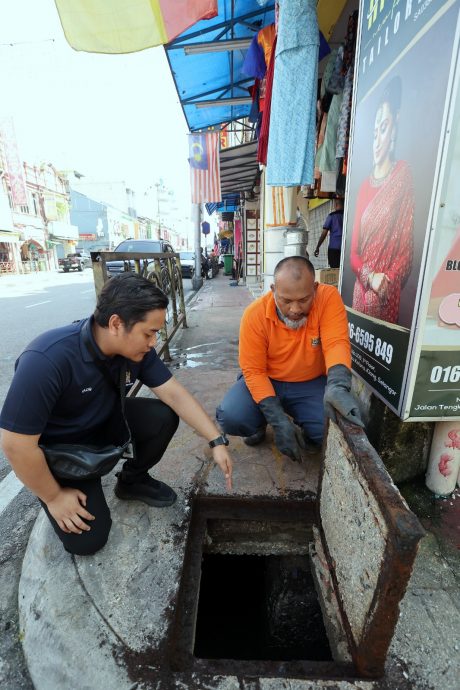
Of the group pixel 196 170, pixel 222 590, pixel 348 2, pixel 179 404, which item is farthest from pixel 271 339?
pixel 196 170

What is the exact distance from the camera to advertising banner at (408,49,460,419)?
1.46m

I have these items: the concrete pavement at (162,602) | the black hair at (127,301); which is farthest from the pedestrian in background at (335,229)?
the black hair at (127,301)

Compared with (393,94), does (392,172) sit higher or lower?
lower

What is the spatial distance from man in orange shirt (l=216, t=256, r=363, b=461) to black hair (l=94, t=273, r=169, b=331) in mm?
831

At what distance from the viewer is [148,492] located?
2.02 m

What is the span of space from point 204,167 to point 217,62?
2.64m

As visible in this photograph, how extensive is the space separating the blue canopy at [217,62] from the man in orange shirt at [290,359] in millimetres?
3768

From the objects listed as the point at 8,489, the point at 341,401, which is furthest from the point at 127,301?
the point at 8,489

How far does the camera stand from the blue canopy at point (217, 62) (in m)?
4.82

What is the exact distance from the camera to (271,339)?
2.33m

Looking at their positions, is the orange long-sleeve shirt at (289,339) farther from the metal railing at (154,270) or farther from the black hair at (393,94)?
the metal railing at (154,270)

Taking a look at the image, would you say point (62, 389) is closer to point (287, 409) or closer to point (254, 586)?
point (287, 409)

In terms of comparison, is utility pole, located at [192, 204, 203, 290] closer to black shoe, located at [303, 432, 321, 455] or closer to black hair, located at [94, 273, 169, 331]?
black shoe, located at [303, 432, 321, 455]

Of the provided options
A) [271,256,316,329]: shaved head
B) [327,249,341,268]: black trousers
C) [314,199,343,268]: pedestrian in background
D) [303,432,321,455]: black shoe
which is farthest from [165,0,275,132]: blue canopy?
[303,432,321,455]: black shoe
